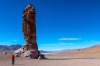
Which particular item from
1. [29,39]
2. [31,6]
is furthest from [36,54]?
[31,6]

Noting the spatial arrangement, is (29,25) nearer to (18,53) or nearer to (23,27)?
(23,27)

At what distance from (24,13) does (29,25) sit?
342 cm

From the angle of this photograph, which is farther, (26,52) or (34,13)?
(34,13)

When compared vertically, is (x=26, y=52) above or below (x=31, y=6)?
below

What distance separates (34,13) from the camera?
55.5 metres

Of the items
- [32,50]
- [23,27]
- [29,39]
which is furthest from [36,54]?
[23,27]

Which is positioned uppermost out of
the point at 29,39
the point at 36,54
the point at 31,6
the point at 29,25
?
the point at 31,6

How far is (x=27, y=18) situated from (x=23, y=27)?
8.66ft

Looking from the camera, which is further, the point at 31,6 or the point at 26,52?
the point at 31,6

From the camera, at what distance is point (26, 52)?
52.1 m

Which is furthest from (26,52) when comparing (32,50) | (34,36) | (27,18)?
(27,18)

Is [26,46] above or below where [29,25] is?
below

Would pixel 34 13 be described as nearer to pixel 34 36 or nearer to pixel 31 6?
pixel 31 6

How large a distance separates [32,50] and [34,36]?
4545 millimetres
